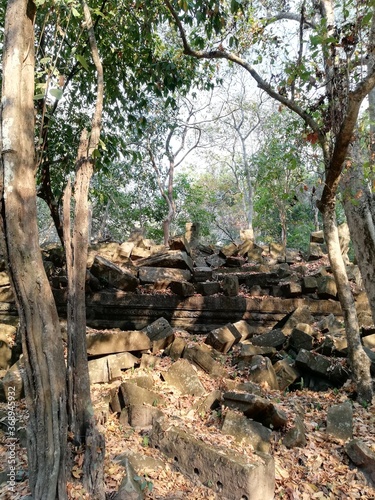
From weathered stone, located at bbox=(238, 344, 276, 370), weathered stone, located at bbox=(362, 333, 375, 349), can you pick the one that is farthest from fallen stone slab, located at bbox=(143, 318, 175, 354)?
weathered stone, located at bbox=(362, 333, 375, 349)

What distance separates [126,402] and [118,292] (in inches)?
107

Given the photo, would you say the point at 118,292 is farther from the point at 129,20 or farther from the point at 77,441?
the point at 129,20

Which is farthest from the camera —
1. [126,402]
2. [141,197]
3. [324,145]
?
[141,197]

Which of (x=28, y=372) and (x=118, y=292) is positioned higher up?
(x=118, y=292)

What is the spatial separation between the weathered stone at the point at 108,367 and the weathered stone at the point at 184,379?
541 millimetres

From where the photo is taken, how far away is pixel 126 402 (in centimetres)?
406

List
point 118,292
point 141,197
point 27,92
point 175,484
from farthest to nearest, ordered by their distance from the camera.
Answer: point 141,197, point 118,292, point 175,484, point 27,92

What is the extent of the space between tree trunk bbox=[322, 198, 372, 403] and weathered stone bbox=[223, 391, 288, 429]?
1289mm

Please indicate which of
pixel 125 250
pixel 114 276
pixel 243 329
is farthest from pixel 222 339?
pixel 125 250

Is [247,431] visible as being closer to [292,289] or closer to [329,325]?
[329,325]

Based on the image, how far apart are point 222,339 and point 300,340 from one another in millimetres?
1152

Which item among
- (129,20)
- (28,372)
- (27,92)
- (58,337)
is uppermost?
(129,20)

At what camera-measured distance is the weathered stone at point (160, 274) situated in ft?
23.3

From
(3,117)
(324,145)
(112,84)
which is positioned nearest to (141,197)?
(112,84)
